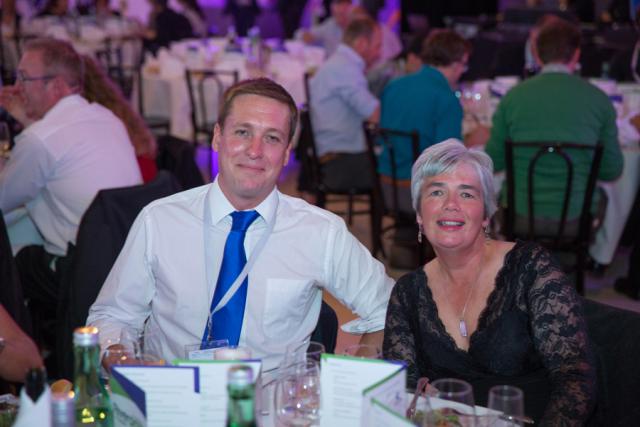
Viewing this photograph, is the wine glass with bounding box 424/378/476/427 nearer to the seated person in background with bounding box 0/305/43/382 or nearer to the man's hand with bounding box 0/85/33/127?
the seated person in background with bounding box 0/305/43/382

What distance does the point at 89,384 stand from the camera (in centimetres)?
167

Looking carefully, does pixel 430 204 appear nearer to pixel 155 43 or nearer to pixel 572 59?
pixel 572 59

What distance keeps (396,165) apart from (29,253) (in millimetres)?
2197

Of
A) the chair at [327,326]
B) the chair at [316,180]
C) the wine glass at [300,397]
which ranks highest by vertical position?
the wine glass at [300,397]

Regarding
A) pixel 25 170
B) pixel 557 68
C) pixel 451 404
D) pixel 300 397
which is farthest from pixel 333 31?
pixel 451 404

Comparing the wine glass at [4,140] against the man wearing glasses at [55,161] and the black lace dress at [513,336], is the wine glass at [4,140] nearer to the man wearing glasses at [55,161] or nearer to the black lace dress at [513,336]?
the man wearing glasses at [55,161]

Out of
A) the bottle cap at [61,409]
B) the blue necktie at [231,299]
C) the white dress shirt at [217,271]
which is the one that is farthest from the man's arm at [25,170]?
the bottle cap at [61,409]

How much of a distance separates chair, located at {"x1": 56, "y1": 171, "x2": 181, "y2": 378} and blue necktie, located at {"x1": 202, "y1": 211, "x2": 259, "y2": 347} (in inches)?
32.0

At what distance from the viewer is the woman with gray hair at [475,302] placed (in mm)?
2229

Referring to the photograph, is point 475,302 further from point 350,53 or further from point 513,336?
point 350,53

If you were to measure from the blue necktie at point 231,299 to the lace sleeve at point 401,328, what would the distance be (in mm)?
367

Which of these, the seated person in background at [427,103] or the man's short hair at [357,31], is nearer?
the seated person in background at [427,103]

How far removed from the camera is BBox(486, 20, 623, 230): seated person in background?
15.1ft

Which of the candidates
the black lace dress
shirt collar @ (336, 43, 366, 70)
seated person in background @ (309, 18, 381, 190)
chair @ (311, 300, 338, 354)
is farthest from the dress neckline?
shirt collar @ (336, 43, 366, 70)
